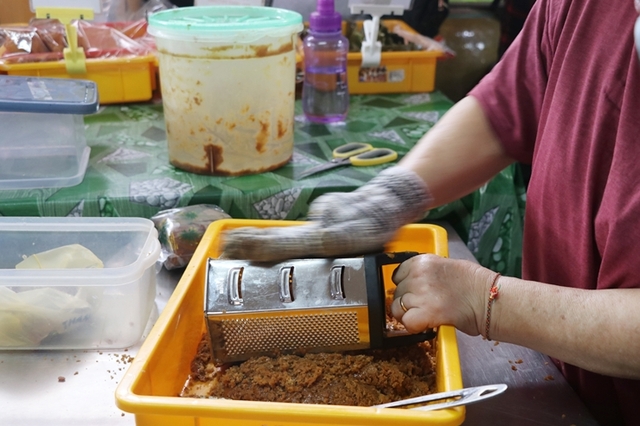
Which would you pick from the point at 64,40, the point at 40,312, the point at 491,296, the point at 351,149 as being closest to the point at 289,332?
the point at 491,296

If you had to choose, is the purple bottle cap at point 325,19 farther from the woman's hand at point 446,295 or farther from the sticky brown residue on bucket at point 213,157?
the woman's hand at point 446,295

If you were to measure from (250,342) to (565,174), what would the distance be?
0.49 metres

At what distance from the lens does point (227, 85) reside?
50.8 inches

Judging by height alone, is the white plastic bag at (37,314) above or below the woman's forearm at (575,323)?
below

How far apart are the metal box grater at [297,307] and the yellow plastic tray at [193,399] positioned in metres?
0.05

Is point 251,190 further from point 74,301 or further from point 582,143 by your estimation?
point 582,143

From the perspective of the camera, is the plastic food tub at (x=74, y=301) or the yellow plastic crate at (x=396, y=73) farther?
the yellow plastic crate at (x=396, y=73)

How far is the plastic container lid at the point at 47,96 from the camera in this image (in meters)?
1.25

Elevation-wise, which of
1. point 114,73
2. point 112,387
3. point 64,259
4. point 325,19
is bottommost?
point 112,387

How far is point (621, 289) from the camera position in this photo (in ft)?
2.31

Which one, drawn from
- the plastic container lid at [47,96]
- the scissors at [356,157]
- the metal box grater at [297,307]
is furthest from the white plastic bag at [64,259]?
the scissors at [356,157]

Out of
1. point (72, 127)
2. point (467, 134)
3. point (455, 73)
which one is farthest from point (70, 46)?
point (455, 73)

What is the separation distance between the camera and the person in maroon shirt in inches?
27.9

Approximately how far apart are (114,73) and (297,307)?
4.12 feet
